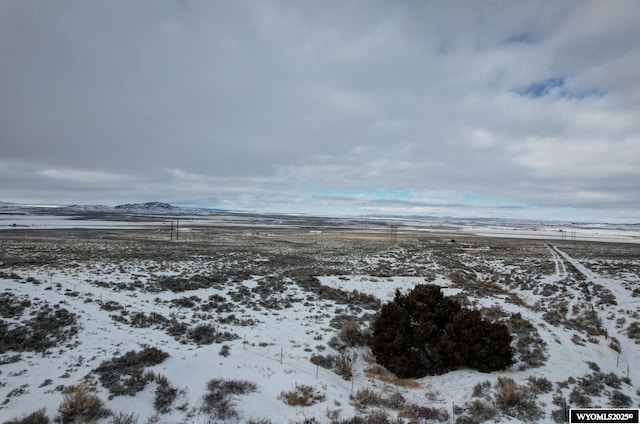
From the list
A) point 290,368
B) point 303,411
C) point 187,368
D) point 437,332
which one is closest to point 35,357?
point 187,368

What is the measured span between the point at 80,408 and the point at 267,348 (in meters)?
5.43

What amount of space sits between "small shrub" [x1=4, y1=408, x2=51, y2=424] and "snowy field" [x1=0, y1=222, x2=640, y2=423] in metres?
0.20

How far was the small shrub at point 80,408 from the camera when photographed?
6.75m

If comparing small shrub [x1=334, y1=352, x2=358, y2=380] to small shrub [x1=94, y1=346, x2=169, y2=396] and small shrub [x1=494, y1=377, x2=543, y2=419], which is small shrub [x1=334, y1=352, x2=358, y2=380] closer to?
small shrub [x1=494, y1=377, x2=543, y2=419]

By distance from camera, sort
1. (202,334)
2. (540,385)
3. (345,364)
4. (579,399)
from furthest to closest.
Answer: (202,334), (345,364), (540,385), (579,399)

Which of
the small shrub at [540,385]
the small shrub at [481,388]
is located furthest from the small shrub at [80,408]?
the small shrub at [540,385]

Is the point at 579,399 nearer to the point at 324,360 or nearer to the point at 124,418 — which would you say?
the point at 324,360

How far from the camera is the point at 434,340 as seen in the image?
1077 cm

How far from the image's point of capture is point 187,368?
364 inches

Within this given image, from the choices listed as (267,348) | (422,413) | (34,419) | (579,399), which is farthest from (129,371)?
(579,399)

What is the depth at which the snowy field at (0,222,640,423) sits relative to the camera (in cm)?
775

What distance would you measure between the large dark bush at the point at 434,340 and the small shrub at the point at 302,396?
2.90 metres

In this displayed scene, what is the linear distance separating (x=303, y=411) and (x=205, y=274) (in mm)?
16085

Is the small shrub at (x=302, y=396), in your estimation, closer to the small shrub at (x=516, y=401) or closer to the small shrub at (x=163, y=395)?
the small shrub at (x=163, y=395)
